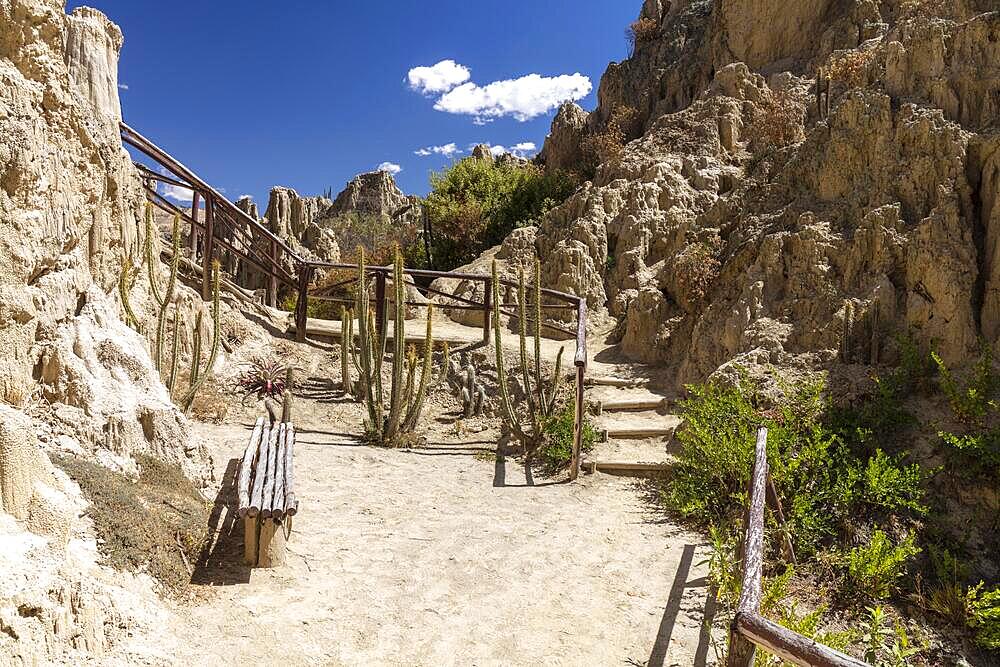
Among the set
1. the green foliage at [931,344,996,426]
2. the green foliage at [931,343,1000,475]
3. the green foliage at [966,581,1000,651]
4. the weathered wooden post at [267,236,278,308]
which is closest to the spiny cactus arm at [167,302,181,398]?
the weathered wooden post at [267,236,278,308]

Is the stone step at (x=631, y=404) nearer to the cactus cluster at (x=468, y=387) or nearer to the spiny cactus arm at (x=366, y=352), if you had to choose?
the cactus cluster at (x=468, y=387)

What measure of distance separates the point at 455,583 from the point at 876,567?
2.84m

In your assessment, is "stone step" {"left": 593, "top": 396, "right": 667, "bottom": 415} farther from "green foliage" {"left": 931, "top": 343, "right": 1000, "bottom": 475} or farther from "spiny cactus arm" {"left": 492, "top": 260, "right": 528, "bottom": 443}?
"green foliage" {"left": 931, "top": 343, "right": 1000, "bottom": 475}

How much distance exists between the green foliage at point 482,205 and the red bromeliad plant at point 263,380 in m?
8.05

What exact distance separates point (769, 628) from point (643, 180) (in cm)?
1115

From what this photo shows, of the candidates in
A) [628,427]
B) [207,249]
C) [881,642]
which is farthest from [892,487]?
[207,249]

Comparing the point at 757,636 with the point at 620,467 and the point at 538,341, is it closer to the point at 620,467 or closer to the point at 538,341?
the point at 620,467

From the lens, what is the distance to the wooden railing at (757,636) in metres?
2.06

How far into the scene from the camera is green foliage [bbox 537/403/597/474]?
695cm

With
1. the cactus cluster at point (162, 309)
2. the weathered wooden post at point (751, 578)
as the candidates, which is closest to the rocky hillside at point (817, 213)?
the weathered wooden post at point (751, 578)

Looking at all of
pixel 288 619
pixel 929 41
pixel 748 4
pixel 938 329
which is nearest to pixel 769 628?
pixel 288 619

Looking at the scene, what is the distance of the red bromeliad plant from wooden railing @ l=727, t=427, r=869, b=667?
6918 millimetres

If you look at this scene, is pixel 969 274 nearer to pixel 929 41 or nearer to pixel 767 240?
pixel 767 240

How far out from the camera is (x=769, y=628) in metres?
2.30
